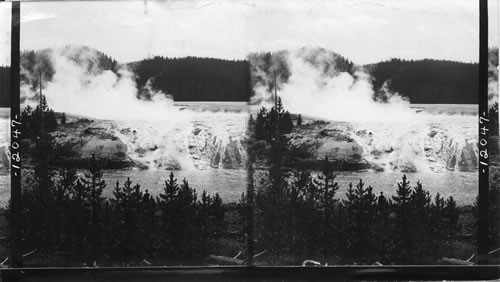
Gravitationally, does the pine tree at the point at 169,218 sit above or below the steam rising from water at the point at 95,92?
below

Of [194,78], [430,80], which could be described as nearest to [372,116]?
[430,80]

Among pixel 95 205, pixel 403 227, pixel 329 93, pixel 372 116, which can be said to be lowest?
pixel 403 227

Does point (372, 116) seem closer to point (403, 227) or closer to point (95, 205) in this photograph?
point (403, 227)

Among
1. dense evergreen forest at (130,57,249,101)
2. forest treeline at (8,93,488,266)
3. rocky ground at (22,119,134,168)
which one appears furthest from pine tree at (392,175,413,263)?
rocky ground at (22,119,134,168)

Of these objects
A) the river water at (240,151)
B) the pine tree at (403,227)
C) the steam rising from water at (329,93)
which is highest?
the steam rising from water at (329,93)

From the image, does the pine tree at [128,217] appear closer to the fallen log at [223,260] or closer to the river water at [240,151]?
the river water at [240,151]

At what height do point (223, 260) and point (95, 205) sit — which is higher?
point (95, 205)

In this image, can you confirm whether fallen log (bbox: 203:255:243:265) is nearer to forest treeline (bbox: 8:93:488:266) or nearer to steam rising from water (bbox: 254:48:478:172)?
forest treeline (bbox: 8:93:488:266)

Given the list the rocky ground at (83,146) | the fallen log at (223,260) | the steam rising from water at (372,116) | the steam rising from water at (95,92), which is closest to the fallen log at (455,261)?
the steam rising from water at (372,116)
